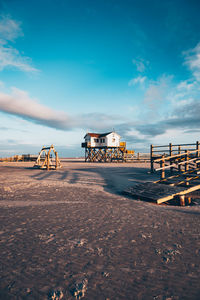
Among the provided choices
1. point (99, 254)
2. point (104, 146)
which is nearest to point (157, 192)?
point (99, 254)

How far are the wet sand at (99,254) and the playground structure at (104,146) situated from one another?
114ft

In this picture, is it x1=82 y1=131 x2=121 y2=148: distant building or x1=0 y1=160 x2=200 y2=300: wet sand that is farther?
x1=82 y1=131 x2=121 y2=148: distant building

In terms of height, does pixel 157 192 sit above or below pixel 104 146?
below

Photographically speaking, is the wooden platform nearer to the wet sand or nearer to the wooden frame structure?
the wet sand

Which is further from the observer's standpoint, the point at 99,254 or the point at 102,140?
the point at 102,140

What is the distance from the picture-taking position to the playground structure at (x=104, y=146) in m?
39.7

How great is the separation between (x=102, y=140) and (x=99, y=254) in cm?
3790

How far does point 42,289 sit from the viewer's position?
2113mm

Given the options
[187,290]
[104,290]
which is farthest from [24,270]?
[187,290]

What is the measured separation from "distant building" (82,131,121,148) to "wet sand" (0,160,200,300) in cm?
3456

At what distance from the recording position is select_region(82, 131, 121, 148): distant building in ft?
130

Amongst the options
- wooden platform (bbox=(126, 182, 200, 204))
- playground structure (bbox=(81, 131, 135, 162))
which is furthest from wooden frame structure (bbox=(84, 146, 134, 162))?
wooden platform (bbox=(126, 182, 200, 204))

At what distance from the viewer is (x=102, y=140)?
4053 cm

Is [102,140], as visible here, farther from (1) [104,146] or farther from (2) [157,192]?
(2) [157,192]
